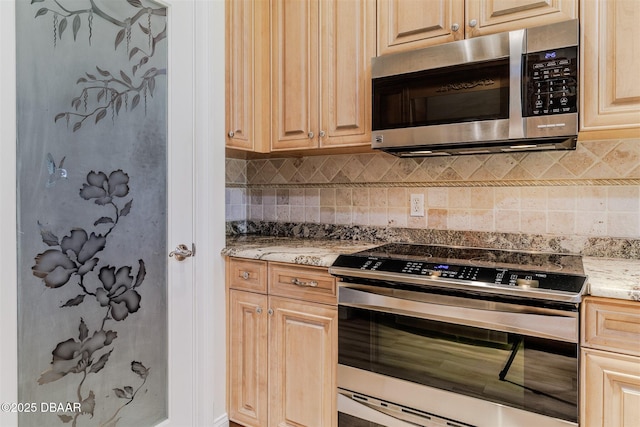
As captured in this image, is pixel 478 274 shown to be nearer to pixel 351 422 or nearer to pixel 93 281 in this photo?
pixel 351 422

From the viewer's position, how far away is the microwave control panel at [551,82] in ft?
4.46

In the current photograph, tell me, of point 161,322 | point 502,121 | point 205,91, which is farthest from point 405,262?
point 205,91

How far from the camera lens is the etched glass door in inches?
52.1

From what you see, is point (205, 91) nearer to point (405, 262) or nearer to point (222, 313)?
point (222, 313)

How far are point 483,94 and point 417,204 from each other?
0.70m

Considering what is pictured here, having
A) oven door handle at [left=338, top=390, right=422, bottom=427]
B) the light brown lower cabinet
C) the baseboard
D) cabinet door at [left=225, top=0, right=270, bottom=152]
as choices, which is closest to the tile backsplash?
cabinet door at [left=225, top=0, right=270, bottom=152]

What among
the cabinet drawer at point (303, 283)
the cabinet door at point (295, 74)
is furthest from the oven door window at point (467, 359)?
the cabinet door at point (295, 74)

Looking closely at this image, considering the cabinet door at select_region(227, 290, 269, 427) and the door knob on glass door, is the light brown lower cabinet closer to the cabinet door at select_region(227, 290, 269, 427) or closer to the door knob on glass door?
the cabinet door at select_region(227, 290, 269, 427)

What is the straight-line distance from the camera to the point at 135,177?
162 cm

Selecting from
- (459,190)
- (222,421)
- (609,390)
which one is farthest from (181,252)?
(609,390)

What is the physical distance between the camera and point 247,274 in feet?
6.12

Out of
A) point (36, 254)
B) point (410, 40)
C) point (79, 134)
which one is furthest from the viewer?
point (410, 40)

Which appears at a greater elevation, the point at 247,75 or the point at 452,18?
the point at 452,18

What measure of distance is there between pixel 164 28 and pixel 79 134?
62 cm
